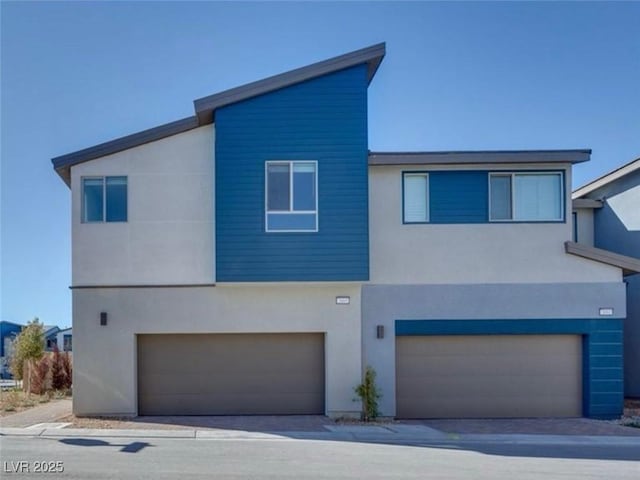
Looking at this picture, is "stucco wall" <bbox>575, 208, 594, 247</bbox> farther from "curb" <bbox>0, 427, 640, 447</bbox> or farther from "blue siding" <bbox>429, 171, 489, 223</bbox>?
"curb" <bbox>0, 427, 640, 447</bbox>

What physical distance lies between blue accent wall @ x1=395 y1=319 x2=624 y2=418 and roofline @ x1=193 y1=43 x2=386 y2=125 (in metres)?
6.43

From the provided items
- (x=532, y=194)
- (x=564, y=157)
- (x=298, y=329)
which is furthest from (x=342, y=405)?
(x=564, y=157)

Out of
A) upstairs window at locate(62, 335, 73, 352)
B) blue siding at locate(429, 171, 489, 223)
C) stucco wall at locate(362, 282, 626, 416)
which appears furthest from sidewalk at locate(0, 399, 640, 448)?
upstairs window at locate(62, 335, 73, 352)

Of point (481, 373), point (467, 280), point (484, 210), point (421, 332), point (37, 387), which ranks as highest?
point (484, 210)

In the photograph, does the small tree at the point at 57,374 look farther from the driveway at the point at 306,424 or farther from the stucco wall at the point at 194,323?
the stucco wall at the point at 194,323

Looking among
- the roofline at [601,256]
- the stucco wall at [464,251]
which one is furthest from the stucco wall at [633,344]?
the stucco wall at [464,251]

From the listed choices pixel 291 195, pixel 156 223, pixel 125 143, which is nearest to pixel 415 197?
pixel 291 195

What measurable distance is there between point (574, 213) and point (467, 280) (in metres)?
6.65

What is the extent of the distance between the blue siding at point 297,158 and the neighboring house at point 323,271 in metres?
0.03

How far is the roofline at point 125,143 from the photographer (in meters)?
13.6

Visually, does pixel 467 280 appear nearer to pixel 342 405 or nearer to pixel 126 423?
pixel 342 405

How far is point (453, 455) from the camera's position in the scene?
9734 millimetres

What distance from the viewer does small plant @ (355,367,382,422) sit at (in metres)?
Answer: 13.2

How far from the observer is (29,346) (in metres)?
16.7
